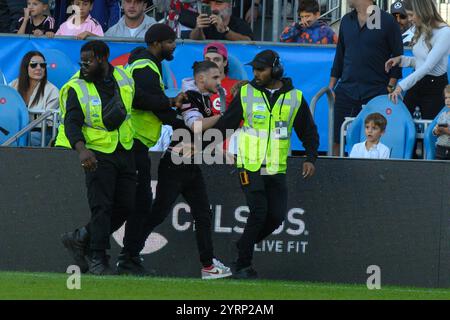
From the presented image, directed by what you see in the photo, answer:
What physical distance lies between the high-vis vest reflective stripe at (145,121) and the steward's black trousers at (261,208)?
94cm

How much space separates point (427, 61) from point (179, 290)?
471cm

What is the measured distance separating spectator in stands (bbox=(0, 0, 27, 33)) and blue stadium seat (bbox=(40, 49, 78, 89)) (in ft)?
5.28

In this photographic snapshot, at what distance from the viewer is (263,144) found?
12047 mm

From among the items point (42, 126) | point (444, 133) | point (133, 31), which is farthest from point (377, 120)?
point (133, 31)

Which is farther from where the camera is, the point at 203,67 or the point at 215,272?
the point at 203,67

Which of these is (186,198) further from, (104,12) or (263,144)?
(104,12)

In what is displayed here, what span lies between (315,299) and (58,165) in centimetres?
369

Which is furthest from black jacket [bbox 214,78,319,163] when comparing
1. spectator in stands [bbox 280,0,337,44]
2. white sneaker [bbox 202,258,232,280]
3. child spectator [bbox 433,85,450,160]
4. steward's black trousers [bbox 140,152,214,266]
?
spectator in stands [bbox 280,0,337,44]

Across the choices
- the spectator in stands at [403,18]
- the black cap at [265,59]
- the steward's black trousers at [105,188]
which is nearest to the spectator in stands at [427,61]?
the spectator in stands at [403,18]

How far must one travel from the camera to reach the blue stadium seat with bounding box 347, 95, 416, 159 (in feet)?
45.6

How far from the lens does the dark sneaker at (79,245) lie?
11.8 metres

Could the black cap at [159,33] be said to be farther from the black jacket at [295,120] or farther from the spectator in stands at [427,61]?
the spectator in stands at [427,61]
